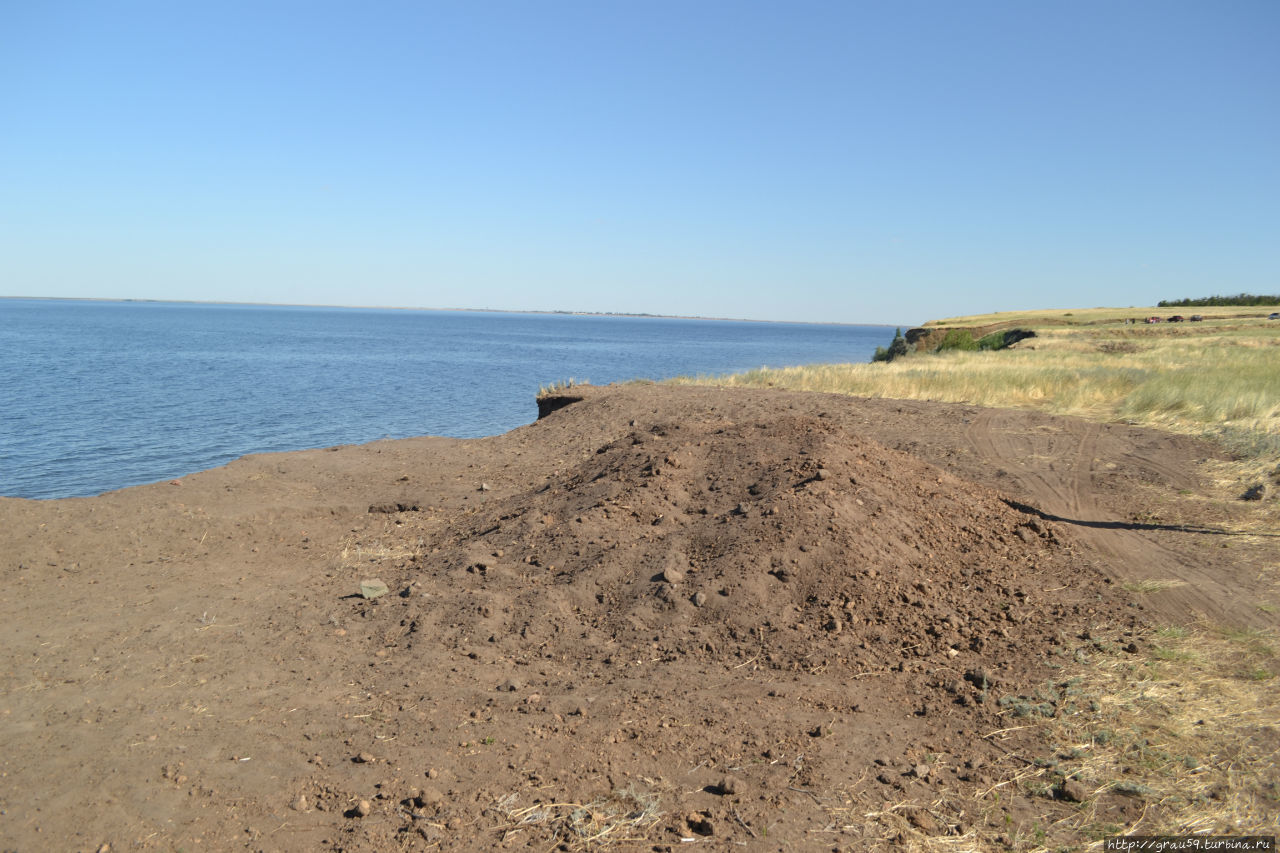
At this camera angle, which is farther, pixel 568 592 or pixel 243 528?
pixel 243 528

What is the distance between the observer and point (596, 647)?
5840 millimetres

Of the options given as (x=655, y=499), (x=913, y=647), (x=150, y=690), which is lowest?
(x=150, y=690)

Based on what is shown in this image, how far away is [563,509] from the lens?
27.7ft

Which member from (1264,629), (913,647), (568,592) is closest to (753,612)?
(913,647)

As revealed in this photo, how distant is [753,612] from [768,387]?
14.8 metres

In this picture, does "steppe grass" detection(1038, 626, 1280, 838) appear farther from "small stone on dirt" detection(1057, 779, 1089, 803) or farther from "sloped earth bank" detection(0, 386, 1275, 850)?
"sloped earth bank" detection(0, 386, 1275, 850)

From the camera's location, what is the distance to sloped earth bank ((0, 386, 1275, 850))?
3.91 meters

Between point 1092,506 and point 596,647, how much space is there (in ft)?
23.6

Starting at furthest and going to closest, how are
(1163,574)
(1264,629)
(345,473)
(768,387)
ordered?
(768,387)
(345,473)
(1163,574)
(1264,629)

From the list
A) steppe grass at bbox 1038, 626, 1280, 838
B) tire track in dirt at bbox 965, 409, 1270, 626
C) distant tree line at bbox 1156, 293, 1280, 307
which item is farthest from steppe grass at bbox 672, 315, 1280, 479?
distant tree line at bbox 1156, 293, 1280, 307

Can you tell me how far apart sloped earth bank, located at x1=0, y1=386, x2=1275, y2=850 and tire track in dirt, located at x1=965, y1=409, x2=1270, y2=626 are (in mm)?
54

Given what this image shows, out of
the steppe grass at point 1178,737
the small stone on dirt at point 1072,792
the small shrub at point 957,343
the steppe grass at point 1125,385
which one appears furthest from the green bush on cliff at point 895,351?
the small stone on dirt at point 1072,792

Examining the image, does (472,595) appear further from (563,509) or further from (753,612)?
(753,612)

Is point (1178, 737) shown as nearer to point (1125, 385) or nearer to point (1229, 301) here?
point (1125, 385)
